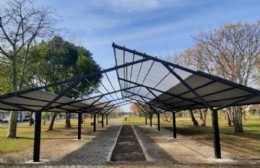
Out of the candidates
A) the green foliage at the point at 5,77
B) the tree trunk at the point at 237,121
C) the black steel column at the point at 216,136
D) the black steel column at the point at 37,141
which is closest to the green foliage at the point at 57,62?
the green foliage at the point at 5,77

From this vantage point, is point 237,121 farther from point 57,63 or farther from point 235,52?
point 57,63

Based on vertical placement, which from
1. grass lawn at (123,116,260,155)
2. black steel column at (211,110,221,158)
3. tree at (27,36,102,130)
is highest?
tree at (27,36,102,130)

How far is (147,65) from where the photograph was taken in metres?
13.3

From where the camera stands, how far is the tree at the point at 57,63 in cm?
3347

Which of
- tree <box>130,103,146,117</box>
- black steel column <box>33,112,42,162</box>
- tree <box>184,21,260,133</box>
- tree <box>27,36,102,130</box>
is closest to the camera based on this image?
black steel column <box>33,112,42,162</box>

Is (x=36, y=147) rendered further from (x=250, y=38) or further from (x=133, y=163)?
(x=250, y=38)

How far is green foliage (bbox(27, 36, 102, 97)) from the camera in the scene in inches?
1318

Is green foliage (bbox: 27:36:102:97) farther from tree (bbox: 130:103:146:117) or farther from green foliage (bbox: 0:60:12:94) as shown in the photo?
tree (bbox: 130:103:146:117)

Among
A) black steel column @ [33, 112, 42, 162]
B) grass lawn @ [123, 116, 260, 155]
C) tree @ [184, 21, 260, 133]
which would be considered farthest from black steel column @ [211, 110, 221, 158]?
tree @ [184, 21, 260, 133]

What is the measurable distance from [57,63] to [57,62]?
15 centimetres

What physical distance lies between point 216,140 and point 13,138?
17738mm

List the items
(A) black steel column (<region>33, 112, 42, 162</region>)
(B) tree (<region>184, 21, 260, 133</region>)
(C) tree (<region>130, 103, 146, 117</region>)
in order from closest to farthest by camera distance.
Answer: (A) black steel column (<region>33, 112, 42, 162</region>), (B) tree (<region>184, 21, 260, 133</region>), (C) tree (<region>130, 103, 146, 117</region>)

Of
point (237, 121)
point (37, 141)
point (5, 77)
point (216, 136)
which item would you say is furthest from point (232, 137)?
point (5, 77)

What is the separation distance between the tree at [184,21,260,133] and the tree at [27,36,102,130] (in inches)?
499
